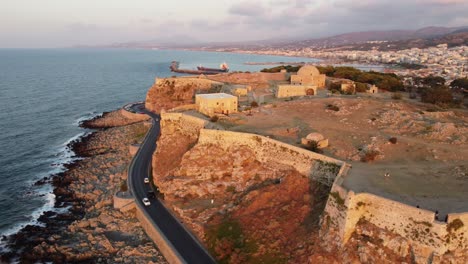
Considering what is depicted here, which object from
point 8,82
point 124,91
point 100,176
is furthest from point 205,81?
point 8,82

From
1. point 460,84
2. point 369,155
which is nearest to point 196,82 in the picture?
point 460,84

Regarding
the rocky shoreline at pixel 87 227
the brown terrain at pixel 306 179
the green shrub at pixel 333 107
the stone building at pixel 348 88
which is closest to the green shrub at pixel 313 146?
the brown terrain at pixel 306 179

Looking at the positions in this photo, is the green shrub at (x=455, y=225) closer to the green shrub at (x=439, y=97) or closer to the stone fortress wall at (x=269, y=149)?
the stone fortress wall at (x=269, y=149)

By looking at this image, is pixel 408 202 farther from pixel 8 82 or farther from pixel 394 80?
pixel 8 82

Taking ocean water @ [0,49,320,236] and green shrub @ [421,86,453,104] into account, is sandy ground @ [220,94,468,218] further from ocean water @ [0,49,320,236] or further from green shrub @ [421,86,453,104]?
ocean water @ [0,49,320,236]

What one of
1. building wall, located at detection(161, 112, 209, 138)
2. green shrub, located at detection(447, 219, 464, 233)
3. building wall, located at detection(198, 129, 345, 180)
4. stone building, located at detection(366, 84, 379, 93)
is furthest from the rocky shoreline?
stone building, located at detection(366, 84, 379, 93)

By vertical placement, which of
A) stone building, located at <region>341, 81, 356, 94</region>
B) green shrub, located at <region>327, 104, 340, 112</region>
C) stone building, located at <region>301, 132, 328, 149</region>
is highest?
stone building, located at <region>341, 81, 356, 94</region>
